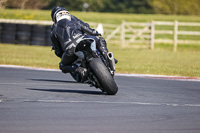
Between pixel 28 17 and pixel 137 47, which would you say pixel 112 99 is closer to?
pixel 137 47

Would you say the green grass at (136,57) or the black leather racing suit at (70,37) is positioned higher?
the black leather racing suit at (70,37)

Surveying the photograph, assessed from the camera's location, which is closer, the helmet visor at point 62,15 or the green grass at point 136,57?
the helmet visor at point 62,15

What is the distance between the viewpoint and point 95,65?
8688mm

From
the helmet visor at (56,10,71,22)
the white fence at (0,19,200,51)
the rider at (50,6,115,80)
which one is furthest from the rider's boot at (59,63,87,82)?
the white fence at (0,19,200,51)

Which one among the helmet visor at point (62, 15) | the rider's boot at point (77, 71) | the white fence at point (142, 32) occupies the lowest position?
the white fence at point (142, 32)

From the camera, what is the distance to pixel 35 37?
31250mm

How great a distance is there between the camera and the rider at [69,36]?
931 cm

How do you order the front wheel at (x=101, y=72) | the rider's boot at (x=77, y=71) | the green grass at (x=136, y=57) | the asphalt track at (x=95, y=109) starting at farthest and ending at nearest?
1. the green grass at (x=136, y=57)
2. the rider's boot at (x=77, y=71)
3. the front wheel at (x=101, y=72)
4. the asphalt track at (x=95, y=109)

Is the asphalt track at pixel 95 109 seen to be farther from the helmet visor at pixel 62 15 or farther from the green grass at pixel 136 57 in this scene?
the green grass at pixel 136 57

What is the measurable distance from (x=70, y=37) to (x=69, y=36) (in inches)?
1.7

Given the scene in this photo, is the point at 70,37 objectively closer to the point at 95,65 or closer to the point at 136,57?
the point at 95,65

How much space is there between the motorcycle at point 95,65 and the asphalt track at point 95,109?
225 mm

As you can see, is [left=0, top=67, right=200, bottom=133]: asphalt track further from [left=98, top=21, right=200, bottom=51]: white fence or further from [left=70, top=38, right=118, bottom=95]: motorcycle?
[left=98, top=21, right=200, bottom=51]: white fence

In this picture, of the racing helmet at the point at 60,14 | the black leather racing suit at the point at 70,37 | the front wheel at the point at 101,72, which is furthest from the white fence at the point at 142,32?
the front wheel at the point at 101,72
